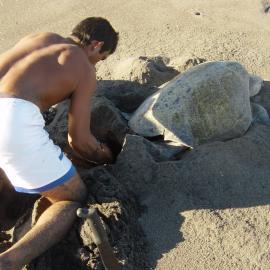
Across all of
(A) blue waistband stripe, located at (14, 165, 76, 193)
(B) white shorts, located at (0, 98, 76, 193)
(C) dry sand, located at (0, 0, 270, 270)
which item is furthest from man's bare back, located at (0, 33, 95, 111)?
(C) dry sand, located at (0, 0, 270, 270)

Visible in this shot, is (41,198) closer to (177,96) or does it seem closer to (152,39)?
(177,96)

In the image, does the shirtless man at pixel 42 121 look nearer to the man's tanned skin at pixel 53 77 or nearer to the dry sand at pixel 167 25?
the man's tanned skin at pixel 53 77

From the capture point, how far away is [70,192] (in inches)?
120

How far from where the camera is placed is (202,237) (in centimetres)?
301

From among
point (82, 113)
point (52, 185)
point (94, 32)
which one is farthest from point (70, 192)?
point (94, 32)

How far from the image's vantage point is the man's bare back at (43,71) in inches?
119

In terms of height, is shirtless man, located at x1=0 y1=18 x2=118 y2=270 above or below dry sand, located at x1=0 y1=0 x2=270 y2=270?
above

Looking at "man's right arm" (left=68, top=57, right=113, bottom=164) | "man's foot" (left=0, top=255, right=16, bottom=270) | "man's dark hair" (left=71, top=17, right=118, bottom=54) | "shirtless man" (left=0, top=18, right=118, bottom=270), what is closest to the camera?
"man's foot" (left=0, top=255, right=16, bottom=270)

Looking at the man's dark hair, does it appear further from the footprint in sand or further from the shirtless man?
the footprint in sand

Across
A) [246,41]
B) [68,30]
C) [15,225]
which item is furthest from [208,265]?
[68,30]

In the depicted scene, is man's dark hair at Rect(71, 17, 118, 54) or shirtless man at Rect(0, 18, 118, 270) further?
man's dark hair at Rect(71, 17, 118, 54)

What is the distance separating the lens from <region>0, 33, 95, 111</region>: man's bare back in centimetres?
303

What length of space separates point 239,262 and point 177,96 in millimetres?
1249

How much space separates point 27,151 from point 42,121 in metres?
0.21
